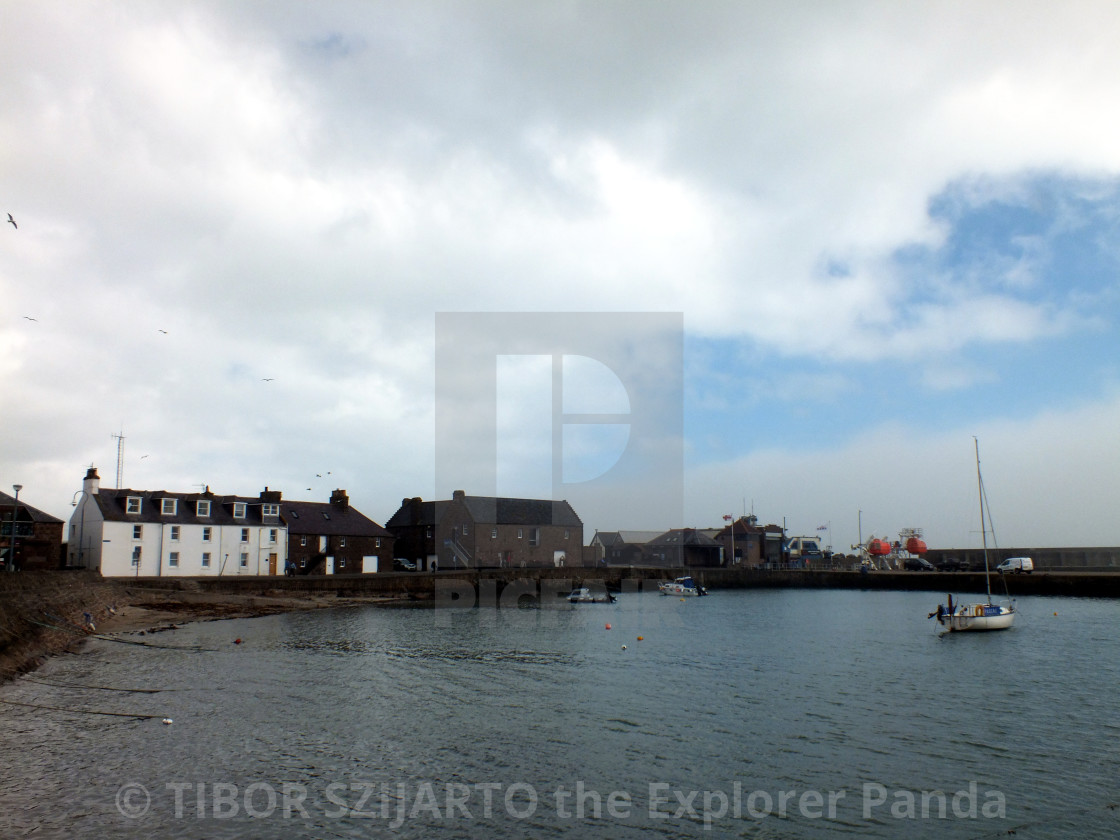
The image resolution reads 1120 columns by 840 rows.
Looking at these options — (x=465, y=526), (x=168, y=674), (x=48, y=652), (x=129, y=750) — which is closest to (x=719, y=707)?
(x=129, y=750)

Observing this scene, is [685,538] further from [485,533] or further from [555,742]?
[555,742]

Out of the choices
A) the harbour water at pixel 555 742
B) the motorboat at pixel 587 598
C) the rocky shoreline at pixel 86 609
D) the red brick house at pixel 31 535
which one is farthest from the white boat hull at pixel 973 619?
the red brick house at pixel 31 535

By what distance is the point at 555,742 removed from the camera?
22797 mm

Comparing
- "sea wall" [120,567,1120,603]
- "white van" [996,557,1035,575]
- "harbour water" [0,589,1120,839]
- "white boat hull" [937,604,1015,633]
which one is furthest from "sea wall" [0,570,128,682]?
"white van" [996,557,1035,575]

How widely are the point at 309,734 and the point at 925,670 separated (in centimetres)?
3047

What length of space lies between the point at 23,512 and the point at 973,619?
256ft

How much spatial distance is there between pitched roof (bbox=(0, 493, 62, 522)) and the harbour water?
31920 mm

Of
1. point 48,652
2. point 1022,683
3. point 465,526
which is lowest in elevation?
point 1022,683

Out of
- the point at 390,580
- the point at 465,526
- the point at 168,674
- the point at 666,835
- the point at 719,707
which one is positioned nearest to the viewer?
the point at 666,835

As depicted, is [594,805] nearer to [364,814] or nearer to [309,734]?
[364,814]

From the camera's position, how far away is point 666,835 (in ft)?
52.7

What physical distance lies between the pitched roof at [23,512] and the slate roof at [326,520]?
2329 cm

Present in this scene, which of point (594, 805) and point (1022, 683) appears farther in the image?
point (1022, 683)

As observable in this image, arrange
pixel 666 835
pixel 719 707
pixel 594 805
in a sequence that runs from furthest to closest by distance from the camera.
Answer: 1. pixel 719 707
2. pixel 594 805
3. pixel 666 835
